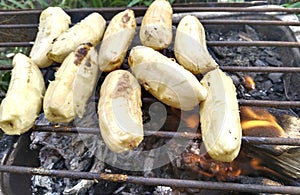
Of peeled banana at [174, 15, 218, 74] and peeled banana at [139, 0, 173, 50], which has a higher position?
peeled banana at [139, 0, 173, 50]

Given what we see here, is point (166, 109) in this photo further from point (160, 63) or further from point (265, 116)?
point (265, 116)

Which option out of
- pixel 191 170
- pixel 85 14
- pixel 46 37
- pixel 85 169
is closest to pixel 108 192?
pixel 85 169

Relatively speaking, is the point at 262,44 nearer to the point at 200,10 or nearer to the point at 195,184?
the point at 200,10

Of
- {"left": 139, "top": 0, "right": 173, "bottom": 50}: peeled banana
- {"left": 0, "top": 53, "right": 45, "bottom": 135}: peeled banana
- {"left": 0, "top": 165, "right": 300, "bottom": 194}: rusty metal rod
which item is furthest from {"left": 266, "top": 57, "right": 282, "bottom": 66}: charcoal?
{"left": 0, "top": 53, "right": 45, "bottom": 135}: peeled banana

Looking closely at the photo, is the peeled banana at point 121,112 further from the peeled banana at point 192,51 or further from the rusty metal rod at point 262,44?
the rusty metal rod at point 262,44

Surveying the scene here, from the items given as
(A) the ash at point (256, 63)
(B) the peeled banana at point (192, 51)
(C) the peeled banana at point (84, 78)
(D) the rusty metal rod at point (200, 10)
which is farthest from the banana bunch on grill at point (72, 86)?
(A) the ash at point (256, 63)

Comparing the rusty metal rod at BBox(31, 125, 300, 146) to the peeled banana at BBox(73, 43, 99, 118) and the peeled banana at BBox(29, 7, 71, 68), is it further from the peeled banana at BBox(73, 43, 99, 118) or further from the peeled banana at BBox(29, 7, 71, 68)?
the peeled banana at BBox(29, 7, 71, 68)

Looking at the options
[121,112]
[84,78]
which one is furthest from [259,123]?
[84,78]
